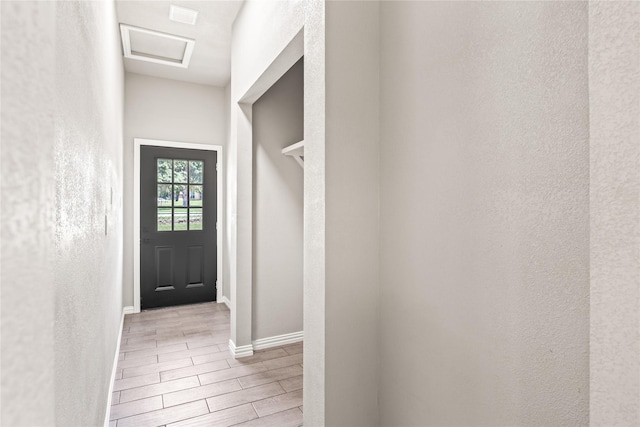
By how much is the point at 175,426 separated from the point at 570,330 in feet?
6.61

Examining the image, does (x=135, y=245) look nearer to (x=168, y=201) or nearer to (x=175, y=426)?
(x=168, y=201)

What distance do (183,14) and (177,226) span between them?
2.40 m

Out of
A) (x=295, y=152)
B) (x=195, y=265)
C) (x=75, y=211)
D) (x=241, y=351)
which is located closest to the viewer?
(x=75, y=211)

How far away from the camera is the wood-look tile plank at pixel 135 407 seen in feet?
6.64

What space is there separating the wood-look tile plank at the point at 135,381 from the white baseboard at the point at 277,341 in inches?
32.5

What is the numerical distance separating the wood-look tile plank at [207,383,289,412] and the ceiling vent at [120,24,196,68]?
304 cm

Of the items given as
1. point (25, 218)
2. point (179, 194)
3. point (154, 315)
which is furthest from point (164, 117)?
point (25, 218)

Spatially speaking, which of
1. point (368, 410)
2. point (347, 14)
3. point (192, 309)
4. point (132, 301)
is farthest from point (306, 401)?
point (132, 301)

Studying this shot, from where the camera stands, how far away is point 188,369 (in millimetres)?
2609

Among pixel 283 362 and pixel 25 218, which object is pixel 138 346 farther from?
pixel 25 218

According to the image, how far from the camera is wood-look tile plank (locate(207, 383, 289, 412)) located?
7.02ft

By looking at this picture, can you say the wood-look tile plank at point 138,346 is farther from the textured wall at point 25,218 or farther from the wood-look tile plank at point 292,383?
the textured wall at point 25,218

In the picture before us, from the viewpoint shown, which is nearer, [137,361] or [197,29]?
[137,361]

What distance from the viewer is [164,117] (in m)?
4.14
